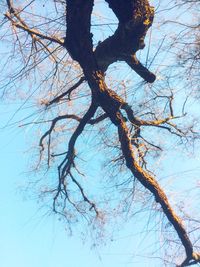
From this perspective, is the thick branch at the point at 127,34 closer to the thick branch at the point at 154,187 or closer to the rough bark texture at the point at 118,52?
the rough bark texture at the point at 118,52

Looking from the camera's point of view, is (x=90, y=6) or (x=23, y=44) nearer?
(x=90, y=6)

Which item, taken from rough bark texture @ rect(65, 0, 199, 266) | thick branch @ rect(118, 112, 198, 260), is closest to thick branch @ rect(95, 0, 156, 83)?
rough bark texture @ rect(65, 0, 199, 266)

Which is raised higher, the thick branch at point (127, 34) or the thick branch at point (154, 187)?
the thick branch at point (127, 34)

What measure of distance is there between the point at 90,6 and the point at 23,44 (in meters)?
1.30

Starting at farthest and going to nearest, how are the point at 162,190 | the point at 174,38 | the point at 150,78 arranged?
the point at 162,190 < the point at 150,78 < the point at 174,38

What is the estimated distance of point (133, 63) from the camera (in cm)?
357

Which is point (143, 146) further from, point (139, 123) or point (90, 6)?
point (90, 6)

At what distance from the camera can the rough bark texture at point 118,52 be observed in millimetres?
2870

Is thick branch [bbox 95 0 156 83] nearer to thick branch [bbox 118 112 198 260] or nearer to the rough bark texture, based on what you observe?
the rough bark texture

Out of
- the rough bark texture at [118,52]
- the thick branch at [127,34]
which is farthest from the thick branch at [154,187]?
the thick branch at [127,34]

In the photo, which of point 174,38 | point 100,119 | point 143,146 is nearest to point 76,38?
point 174,38

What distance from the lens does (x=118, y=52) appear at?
11.1 ft

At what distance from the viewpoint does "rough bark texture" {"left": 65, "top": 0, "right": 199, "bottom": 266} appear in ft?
9.41

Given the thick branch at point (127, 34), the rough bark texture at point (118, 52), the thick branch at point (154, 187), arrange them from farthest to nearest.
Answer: the thick branch at point (154, 187), the thick branch at point (127, 34), the rough bark texture at point (118, 52)
